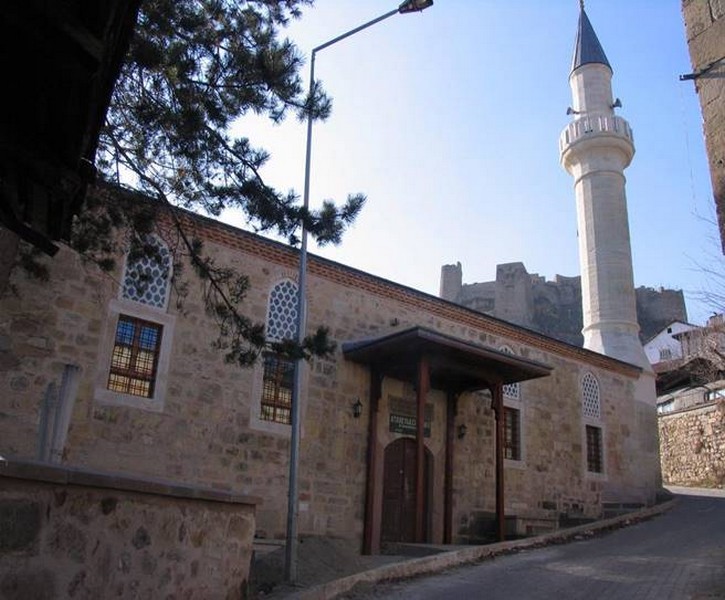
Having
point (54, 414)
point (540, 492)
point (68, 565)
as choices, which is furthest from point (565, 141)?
point (68, 565)

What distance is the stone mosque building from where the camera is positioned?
6.60 metres

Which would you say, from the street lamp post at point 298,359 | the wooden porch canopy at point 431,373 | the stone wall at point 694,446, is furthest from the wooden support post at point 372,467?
the stone wall at point 694,446

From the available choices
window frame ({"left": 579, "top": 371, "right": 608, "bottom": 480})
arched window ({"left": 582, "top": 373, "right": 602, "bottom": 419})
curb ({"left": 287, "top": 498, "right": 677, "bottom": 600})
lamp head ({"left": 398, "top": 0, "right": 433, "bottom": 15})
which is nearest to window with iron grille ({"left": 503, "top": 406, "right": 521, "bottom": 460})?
curb ({"left": 287, "top": 498, "right": 677, "bottom": 600})

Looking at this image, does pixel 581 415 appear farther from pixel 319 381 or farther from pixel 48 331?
pixel 48 331

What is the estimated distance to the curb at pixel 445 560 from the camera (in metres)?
6.94

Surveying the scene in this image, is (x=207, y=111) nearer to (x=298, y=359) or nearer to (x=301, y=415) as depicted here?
(x=298, y=359)

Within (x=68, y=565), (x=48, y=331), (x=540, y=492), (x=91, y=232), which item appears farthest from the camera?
(x=540, y=492)

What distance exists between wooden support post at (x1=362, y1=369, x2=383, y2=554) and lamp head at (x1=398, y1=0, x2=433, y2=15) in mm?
6042

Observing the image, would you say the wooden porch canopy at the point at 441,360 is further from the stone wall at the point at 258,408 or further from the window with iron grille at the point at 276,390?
the window with iron grille at the point at 276,390

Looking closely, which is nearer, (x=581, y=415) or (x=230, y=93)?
(x=230, y=93)

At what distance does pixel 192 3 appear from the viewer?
612cm

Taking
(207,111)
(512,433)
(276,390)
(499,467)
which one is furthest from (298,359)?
(512,433)

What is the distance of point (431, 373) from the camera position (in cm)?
1246

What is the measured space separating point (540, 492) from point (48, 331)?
34.4 feet
